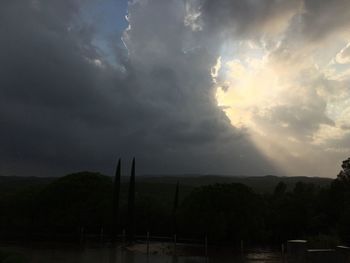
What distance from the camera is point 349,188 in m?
38.3

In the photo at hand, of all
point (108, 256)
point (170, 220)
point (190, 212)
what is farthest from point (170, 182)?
point (108, 256)

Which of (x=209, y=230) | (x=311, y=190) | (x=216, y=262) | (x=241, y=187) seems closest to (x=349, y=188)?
(x=311, y=190)

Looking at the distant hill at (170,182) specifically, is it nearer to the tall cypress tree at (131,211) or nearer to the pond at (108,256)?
the tall cypress tree at (131,211)

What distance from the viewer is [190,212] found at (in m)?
35.0

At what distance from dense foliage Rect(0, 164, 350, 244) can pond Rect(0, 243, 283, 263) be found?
11.7 feet

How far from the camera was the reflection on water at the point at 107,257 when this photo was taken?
2453 cm

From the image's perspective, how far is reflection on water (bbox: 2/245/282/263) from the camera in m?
24.5

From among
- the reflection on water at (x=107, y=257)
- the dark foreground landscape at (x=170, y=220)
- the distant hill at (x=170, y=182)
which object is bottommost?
the reflection on water at (x=107, y=257)

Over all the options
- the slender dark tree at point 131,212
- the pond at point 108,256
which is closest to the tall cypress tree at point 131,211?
the slender dark tree at point 131,212

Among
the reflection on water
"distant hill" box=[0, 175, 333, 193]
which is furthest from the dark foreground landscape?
"distant hill" box=[0, 175, 333, 193]

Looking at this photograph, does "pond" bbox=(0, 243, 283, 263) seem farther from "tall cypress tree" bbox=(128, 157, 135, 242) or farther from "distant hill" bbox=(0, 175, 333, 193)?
"distant hill" bbox=(0, 175, 333, 193)

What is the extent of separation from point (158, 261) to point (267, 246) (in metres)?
14.8

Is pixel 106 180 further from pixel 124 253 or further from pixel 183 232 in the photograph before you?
pixel 124 253

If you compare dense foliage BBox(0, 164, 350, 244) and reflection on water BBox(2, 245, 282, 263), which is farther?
dense foliage BBox(0, 164, 350, 244)
